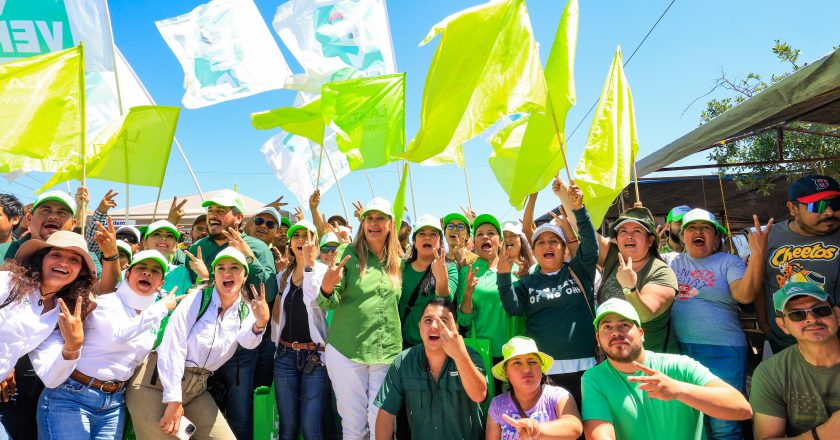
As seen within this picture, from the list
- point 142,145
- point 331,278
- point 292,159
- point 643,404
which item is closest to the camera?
point 643,404

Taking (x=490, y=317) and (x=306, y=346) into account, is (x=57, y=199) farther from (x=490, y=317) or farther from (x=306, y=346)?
(x=490, y=317)

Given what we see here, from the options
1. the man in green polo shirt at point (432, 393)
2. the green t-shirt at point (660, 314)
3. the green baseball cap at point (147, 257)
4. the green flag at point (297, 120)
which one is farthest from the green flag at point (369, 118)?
the green t-shirt at point (660, 314)

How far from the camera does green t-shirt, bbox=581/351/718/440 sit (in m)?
2.95

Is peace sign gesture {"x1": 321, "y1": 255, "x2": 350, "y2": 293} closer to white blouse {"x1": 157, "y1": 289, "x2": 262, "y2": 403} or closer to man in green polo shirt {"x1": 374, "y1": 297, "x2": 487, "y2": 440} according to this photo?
white blouse {"x1": 157, "y1": 289, "x2": 262, "y2": 403}

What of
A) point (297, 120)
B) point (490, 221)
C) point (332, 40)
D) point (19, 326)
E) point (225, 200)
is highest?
point (332, 40)

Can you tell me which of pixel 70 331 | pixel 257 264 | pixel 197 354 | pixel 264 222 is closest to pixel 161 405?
pixel 197 354

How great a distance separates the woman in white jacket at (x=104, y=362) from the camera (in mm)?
3275

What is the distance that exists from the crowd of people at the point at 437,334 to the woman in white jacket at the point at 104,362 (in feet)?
0.04

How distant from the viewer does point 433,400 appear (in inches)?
143

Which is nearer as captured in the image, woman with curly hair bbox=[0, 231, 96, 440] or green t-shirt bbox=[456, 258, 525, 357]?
woman with curly hair bbox=[0, 231, 96, 440]

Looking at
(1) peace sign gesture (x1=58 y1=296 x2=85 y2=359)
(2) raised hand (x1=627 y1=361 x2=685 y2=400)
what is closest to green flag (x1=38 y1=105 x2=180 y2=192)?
(1) peace sign gesture (x1=58 y1=296 x2=85 y2=359)

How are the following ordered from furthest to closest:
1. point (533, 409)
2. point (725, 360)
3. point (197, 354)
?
point (197, 354), point (725, 360), point (533, 409)

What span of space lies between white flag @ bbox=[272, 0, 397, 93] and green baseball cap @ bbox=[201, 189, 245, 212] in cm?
316

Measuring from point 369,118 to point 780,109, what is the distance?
4.23 meters
